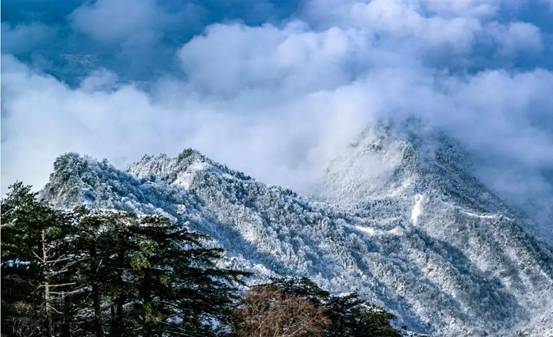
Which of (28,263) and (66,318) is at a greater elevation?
(28,263)

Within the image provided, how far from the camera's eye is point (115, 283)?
51.4 m

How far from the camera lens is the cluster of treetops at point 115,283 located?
46.6 m

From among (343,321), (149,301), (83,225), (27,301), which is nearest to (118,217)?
(83,225)

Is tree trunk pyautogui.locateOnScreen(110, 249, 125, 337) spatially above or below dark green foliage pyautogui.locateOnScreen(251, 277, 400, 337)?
below

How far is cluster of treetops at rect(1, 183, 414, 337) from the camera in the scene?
46594 millimetres

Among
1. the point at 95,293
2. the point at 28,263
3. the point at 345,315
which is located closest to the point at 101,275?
the point at 95,293

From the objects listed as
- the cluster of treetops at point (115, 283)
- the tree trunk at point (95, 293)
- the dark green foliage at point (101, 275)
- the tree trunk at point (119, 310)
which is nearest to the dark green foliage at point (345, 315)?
the cluster of treetops at point (115, 283)

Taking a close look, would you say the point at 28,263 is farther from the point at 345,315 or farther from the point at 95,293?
the point at 345,315

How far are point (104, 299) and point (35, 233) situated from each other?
806 cm

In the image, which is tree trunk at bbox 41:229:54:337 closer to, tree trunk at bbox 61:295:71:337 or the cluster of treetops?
the cluster of treetops

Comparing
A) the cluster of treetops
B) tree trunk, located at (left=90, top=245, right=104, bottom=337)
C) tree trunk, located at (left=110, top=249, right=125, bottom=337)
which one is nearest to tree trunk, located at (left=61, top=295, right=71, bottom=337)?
the cluster of treetops

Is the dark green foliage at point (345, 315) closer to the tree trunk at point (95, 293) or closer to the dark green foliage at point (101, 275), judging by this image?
the dark green foliage at point (101, 275)

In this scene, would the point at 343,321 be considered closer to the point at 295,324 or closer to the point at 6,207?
the point at 295,324

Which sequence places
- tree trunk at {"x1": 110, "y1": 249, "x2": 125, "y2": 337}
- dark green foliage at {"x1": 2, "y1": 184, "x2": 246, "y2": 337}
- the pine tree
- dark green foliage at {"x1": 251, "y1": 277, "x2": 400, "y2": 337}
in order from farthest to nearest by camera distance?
dark green foliage at {"x1": 251, "y1": 277, "x2": 400, "y2": 337}, tree trunk at {"x1": 110, "y1": 249, "x2": 125, "y2": 337}, dark green foliage at {"x1": 2, "y1": 184, "x2": 246, "y2": 337}, the pine tree
